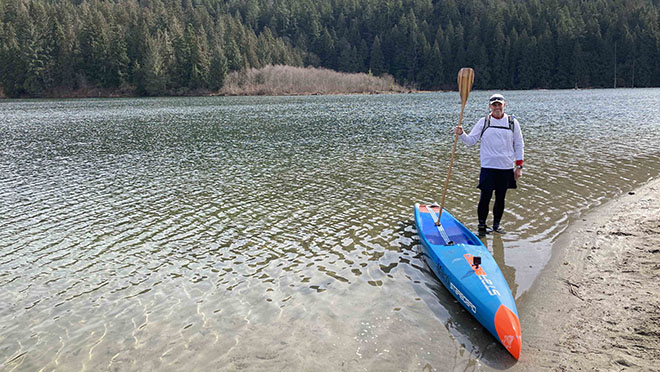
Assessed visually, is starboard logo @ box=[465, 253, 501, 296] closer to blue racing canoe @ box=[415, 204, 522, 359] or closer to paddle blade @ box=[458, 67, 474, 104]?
blue racing canoe @ box=[415, 204, 522, 359]

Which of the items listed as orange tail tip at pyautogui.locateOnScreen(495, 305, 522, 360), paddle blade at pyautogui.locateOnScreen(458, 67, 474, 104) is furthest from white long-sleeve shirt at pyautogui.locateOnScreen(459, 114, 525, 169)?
orange tail tip at pyautogui.locateOnScreen(495, 305, 522, 360)

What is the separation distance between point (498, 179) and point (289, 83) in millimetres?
110159

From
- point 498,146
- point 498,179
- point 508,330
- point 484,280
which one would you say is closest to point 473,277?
point 484,280

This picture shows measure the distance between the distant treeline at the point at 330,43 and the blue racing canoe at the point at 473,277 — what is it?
11598cm

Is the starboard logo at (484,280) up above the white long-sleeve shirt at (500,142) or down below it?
below

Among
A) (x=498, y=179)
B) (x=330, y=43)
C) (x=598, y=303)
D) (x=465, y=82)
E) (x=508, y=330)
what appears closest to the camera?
(x=508, y=330)

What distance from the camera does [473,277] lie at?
7.30 m

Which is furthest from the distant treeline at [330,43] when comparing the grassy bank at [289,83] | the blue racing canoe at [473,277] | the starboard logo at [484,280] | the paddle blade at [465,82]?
the starboard logo at [484,280]

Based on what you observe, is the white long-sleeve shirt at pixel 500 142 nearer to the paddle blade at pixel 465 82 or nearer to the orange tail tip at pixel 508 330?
the paddle blade at pixel 465 82

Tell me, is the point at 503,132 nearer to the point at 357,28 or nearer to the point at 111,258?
the point at 111,258

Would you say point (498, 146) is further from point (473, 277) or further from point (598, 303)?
point (598, 303)

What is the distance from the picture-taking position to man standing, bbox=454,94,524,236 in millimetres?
9703

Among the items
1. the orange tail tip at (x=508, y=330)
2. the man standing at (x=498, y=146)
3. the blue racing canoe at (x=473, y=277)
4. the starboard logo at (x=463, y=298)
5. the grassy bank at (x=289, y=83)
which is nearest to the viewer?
the orange tail tip at (x=508, y=330)

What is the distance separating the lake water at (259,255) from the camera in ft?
20.7
